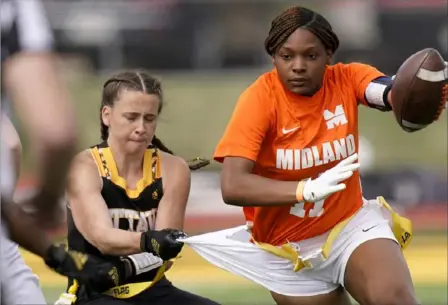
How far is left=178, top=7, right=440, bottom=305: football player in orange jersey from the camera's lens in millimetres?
4820

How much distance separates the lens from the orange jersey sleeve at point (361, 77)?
5.08m

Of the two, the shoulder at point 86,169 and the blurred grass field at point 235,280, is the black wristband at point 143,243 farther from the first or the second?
the blurred grass field at point 235,280

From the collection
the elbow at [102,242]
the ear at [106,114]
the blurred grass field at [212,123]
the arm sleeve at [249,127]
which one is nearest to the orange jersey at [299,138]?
the arm sleeve at [249,127]

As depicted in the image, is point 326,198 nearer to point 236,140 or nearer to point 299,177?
point 299,177

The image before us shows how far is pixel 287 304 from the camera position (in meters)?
5.19

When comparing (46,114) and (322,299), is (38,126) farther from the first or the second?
(322,299)

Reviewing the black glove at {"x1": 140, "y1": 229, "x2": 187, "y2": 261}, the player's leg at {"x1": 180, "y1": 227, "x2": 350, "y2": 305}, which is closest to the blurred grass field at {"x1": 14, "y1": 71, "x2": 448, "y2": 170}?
the player's leg at {"x1": 180, "y1": 227, "x2": 350, "y2": 305}

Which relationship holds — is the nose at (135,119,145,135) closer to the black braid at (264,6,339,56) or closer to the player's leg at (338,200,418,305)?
the black braid at (264,6,339,56)

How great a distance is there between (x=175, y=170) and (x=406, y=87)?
0.99 m

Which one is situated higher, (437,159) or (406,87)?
(406,87)

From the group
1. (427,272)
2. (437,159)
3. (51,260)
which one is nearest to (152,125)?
(51,260)

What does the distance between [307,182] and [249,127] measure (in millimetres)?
346

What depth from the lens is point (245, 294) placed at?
8.91 metres

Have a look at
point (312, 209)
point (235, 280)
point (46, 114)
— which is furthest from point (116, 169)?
point (235, 280)
